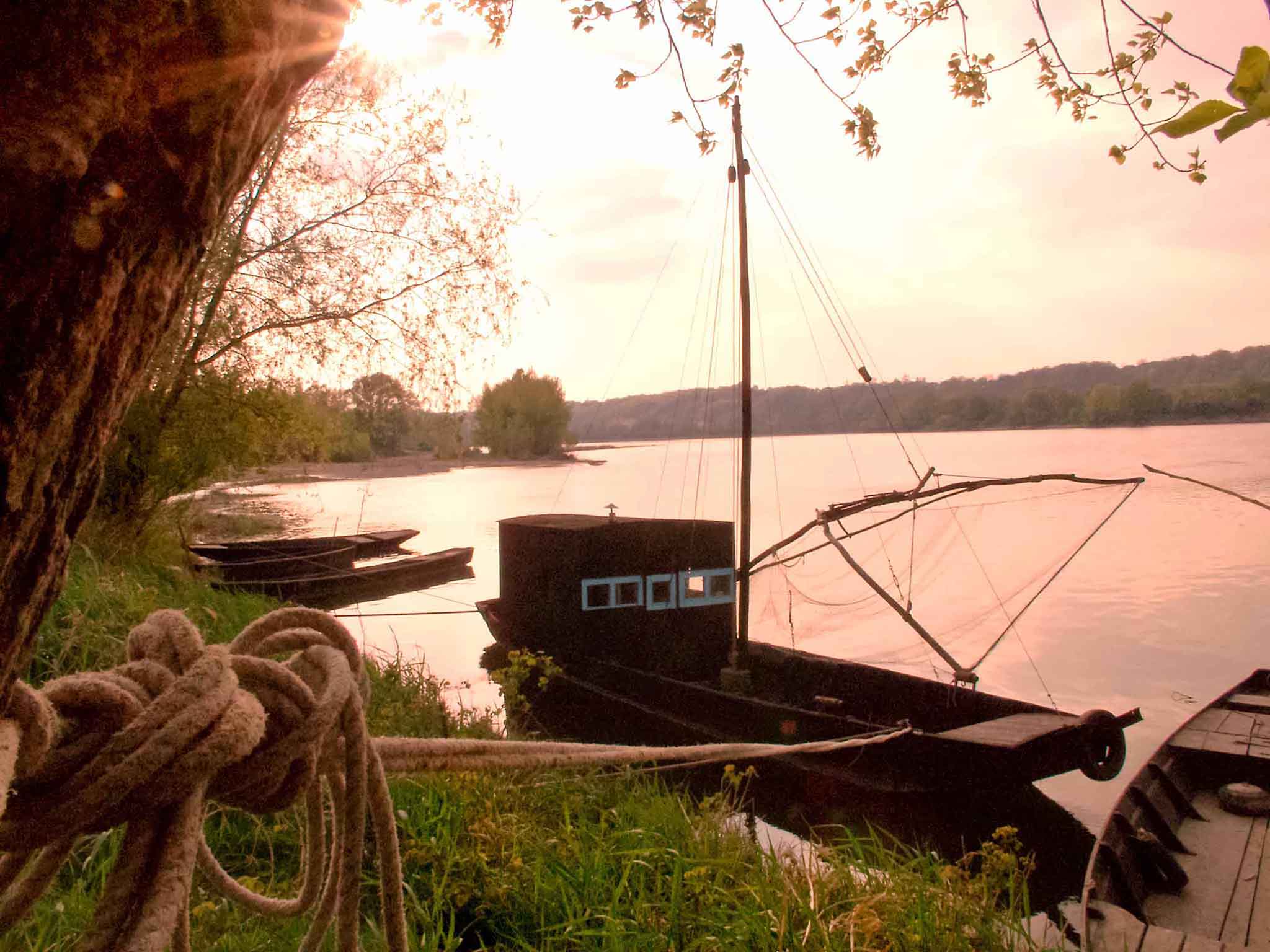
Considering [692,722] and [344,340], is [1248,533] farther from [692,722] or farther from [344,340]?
[344,340]

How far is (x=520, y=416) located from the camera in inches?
3147

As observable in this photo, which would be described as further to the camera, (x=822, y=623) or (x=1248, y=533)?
(x=1248, y=533)

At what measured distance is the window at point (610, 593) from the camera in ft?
42.2

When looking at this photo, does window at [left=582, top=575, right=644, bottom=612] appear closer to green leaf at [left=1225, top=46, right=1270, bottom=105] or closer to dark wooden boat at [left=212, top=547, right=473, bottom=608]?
dark wooden boat at [left=212, top=547, right=473, bottom=608]

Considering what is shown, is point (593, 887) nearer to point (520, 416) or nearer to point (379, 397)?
point (379, 397)

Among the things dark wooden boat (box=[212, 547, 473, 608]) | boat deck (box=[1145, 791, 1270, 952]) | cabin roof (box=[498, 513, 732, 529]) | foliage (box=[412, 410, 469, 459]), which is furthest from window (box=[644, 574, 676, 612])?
dark wooden boat (box=[212, 547, 473, 608])

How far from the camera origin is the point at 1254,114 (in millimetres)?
1217

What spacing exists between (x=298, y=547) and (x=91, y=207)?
915 inches

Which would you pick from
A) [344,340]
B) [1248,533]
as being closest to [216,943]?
[344,340]

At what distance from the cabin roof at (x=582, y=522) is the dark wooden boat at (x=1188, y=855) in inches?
276

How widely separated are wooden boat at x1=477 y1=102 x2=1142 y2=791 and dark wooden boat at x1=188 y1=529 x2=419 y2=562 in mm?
9001

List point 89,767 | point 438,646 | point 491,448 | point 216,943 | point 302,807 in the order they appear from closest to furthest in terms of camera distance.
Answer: point 89,767, point 216,943, point 302,807, point 438,646, point 491,448

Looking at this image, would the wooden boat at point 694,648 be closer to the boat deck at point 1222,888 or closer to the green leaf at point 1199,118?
the boat deck at point 1222,888

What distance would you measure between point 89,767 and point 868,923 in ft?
11.7
